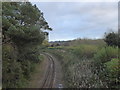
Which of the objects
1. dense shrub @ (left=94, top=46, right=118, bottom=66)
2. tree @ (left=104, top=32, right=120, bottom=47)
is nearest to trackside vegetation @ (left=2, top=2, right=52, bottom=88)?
dense shrub @ (left=94, top=46, right=118, bottom=66)

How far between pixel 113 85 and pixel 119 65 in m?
0.78

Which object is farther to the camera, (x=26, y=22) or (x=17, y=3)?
(x=17, y=3)

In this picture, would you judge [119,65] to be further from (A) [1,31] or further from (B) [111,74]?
(A) [1,31]

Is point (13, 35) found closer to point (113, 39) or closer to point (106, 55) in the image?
point (106, 55)

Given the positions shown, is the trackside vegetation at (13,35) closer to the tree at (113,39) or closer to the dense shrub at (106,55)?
A: the dense shrub at (106,55)

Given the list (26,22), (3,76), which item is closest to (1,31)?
(26,22)

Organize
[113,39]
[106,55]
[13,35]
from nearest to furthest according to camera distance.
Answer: [13,35] → [106,55] → [113,39]

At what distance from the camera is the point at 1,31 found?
429cm

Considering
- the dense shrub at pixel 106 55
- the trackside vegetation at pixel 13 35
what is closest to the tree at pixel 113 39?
the dense shrub at pixel 106 55

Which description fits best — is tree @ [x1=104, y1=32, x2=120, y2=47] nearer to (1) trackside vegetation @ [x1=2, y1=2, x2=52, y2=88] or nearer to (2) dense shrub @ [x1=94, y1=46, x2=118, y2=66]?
(2) dense shrub @ [x1=94, y1=46, x2=118, y2=66]

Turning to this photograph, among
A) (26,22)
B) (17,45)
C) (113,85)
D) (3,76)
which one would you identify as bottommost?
(113,85)

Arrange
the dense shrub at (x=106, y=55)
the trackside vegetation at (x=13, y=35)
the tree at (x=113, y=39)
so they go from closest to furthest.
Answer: the trackside vegetation at (x=13, y=35) < the dense shrub at (x=106, y=55) < the tree at (x=113, y=39)

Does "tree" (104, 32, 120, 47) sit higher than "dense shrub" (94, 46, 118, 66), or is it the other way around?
"tree" (104, 32, 120, 47)

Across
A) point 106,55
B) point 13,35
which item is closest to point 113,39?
point 106,55
